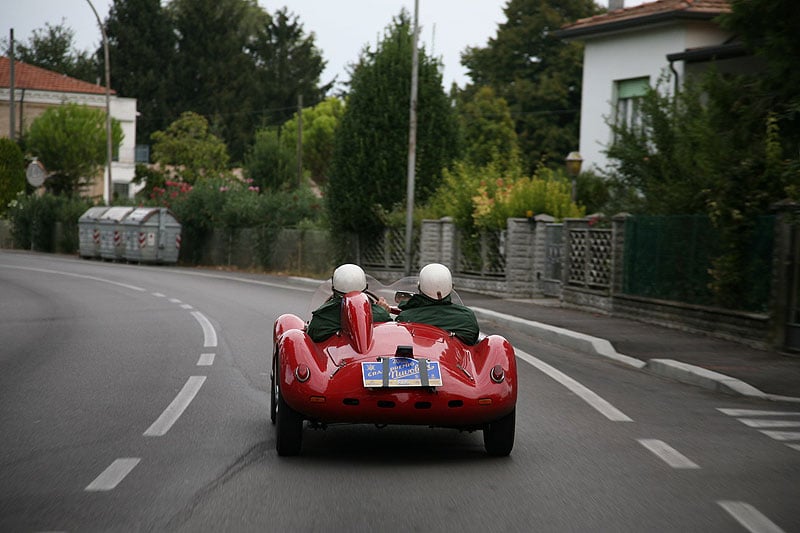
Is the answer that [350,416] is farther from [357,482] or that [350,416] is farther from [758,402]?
[758,402]

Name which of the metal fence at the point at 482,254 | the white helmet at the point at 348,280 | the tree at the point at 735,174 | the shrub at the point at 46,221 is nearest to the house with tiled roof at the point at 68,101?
the shrub at the point at 46,221

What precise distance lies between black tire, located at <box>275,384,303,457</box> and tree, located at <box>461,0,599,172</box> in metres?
49.1

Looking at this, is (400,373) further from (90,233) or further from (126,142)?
(126,142)

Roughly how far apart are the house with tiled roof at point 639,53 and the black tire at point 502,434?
2305 cm

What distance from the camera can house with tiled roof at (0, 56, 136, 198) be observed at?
78938mm

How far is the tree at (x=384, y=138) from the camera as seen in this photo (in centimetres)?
3406

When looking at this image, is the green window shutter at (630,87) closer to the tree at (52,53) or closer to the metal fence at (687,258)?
the metal fence at (687,258)

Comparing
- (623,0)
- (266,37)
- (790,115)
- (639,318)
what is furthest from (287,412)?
(266,37)

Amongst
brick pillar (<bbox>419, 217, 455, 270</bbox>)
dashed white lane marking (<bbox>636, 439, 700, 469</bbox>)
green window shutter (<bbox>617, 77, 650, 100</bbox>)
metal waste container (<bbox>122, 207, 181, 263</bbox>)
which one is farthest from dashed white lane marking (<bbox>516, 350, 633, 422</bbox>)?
metal waste container (<bbox>122, 207, 181, 263</bbox>)

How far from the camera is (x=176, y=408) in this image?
30.5ft

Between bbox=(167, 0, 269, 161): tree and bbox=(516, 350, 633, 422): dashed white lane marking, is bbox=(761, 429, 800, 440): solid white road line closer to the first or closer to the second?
bbox=(516, 350, 633, 422): dashed white lane marking

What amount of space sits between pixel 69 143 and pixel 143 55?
19007 millimetres

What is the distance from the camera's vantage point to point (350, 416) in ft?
23.1

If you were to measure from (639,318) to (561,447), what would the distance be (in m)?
12.0
